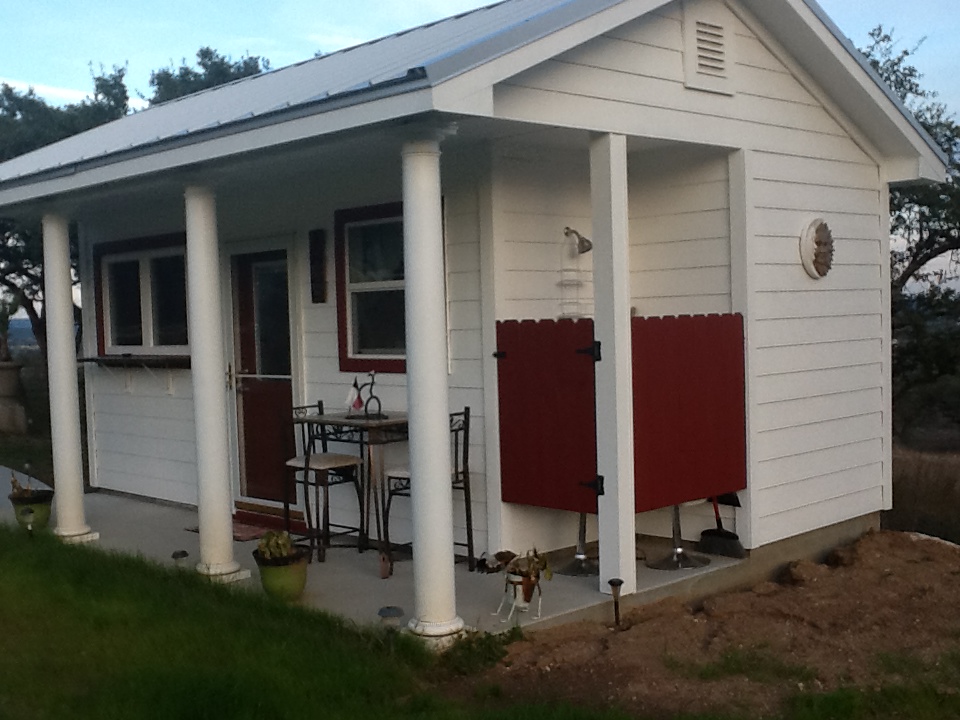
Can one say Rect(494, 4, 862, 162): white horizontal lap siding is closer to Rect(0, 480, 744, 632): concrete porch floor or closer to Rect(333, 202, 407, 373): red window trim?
Rect(333, 202, 407, 373): red window trim

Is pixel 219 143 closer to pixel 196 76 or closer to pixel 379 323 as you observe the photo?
pixel 379 323

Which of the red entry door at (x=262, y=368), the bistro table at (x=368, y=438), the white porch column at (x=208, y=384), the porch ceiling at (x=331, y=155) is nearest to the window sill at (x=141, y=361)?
the red entry door at (x=262, y=368)

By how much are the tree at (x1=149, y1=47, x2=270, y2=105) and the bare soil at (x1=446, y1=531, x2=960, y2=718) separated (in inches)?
718

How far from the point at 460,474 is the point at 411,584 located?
76 cm

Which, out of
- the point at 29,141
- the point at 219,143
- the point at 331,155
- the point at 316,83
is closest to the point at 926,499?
the point at 331,155

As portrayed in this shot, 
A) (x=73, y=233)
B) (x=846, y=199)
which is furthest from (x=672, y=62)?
(x=73, y=233)

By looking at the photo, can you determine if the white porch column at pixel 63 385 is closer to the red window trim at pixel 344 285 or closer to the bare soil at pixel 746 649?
the red window trim at pixel 344 285

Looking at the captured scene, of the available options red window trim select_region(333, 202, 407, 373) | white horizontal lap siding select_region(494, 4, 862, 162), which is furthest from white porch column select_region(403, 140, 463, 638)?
red window trim select_region(333, 202, 407, 373)

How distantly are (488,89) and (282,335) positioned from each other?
3544mm

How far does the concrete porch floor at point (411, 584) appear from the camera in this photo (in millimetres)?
5348

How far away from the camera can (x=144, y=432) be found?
29.6ft

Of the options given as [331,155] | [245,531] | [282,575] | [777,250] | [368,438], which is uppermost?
[331,155]

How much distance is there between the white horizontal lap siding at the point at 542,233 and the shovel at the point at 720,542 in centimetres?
151

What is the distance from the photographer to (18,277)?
55.8 feet
